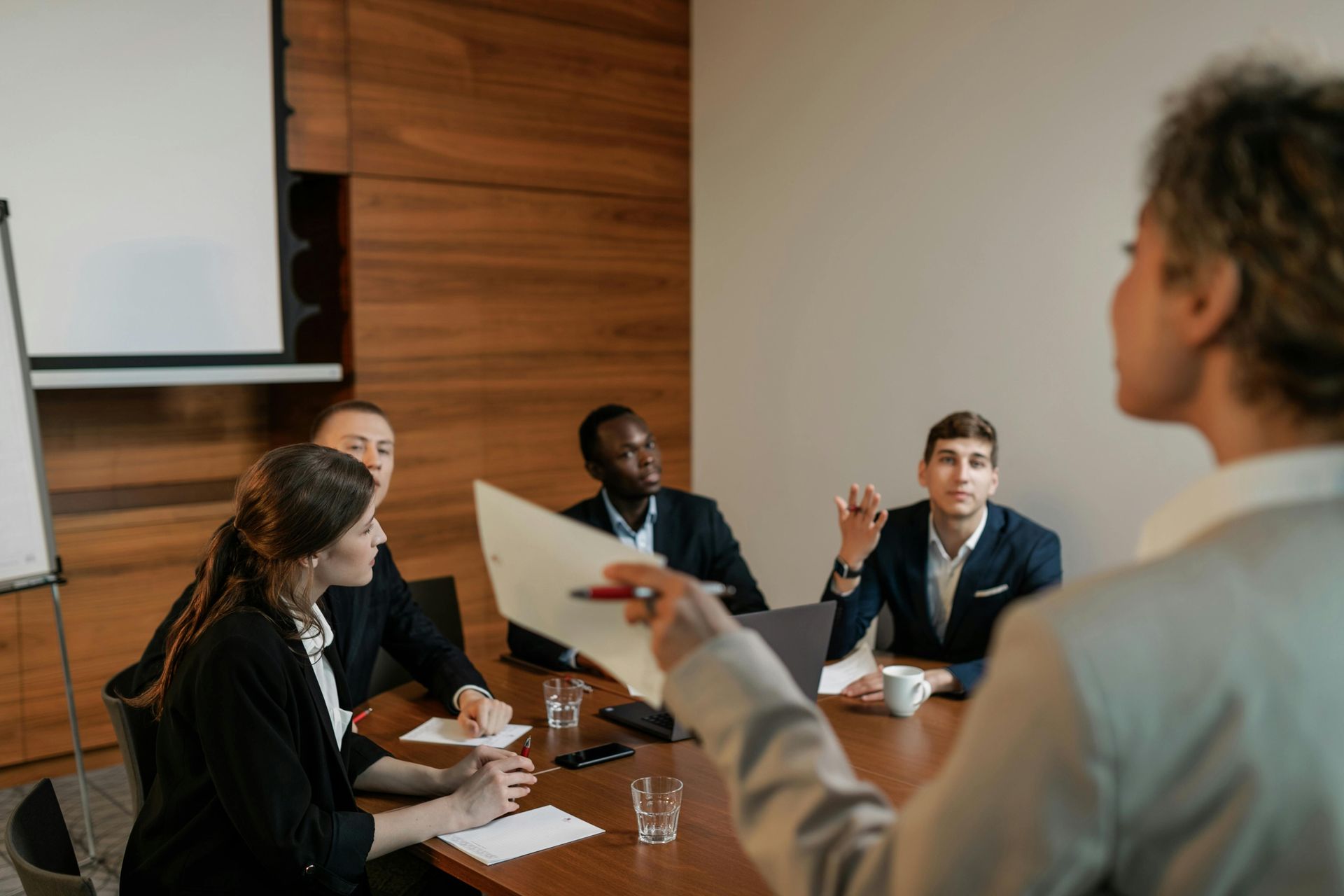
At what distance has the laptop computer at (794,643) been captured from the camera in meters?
2.05

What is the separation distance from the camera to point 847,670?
263 cm

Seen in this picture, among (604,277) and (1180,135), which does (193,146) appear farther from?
(1180,135)

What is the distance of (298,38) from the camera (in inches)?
163

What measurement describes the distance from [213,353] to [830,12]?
2.72 meters

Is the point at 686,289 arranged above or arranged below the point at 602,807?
above

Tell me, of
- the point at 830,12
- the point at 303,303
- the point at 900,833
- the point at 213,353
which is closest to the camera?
the point at 900,833

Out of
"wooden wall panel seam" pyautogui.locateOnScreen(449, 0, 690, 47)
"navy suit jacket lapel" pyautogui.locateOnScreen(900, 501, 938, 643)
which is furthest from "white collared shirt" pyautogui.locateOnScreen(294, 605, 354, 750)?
"wooden wall panel seam" pyautogui.locateOnScreen(449, 0, 690, 47)

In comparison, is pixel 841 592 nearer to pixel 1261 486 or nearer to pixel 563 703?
pixel 563 703

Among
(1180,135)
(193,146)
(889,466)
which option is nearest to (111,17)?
(193,146)

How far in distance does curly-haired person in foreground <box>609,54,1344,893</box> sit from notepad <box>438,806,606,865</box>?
3.24ft

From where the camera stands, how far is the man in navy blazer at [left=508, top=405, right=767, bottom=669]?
3410 mm

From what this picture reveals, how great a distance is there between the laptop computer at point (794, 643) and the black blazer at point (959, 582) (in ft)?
2.36

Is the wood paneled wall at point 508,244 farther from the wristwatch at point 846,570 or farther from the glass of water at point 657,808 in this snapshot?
the glass of water at point 657,808

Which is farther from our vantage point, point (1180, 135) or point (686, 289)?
point (686, 289)
